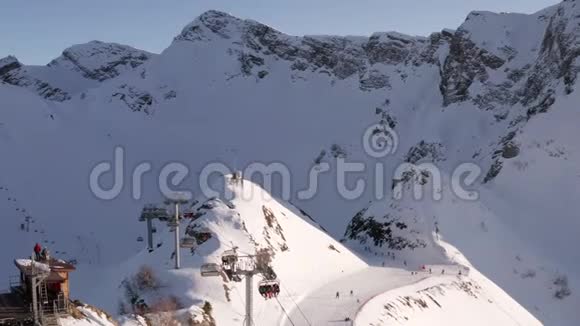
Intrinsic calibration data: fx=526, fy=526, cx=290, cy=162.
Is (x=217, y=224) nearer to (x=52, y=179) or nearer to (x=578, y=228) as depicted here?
(x=52, y=179)

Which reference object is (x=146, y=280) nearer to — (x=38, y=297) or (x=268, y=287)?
(x=268, y=287)

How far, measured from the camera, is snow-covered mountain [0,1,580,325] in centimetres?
6775

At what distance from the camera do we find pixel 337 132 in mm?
138125

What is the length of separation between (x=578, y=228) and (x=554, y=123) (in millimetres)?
20956

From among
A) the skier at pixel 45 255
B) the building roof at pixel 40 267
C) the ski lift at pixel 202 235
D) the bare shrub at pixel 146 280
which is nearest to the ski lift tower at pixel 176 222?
the bare shrub at pixel 146 280

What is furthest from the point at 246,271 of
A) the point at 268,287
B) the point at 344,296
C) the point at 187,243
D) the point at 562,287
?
the point at 562,287

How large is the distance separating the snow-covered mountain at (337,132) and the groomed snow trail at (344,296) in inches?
121

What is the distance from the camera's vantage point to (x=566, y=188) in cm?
7869

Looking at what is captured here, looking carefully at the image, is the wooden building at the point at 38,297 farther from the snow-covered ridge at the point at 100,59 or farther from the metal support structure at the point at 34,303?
the snow-covered ridge at the point at 100,59

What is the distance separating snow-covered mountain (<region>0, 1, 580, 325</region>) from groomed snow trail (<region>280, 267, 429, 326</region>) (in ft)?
10.1

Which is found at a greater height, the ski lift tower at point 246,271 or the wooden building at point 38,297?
the wooden building at point 38,297

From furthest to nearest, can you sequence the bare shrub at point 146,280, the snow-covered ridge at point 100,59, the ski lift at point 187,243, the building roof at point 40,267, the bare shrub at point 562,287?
the snow-covered ridge at point 100,59 < the bare shrub at point 562,287 < the ski lift at point 187,243 < the bare shrub at point 146,280 < the building roof at point 40,267

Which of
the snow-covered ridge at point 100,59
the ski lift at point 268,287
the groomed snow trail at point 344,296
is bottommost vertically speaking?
the groomed snow trail at point 344,296

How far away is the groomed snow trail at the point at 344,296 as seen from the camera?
36.7 meters
